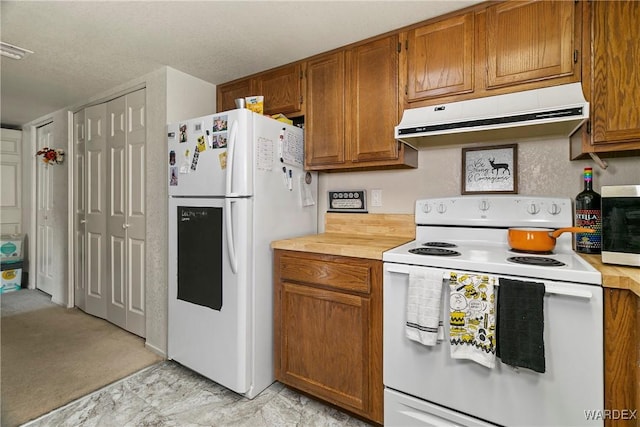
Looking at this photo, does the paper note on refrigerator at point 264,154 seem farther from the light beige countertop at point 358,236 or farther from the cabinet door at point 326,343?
the cabinet door at point 326,343

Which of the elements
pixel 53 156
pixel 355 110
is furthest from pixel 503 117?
pixel 53 156

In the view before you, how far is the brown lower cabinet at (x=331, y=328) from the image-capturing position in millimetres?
1627

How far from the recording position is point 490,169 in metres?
1.89

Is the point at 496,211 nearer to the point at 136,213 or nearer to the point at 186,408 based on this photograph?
the point at 186,408

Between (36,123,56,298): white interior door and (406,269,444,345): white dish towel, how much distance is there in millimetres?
4415

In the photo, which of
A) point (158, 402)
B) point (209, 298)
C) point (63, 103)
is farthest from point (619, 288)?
point (63, 103)

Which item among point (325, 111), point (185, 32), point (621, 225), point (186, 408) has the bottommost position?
point (186, 408)

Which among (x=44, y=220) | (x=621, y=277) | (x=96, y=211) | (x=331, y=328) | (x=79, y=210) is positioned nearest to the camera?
(x=621, y=277)

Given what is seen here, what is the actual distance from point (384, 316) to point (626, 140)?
1354mm

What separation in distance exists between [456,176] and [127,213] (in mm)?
2807

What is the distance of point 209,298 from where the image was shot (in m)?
1.97

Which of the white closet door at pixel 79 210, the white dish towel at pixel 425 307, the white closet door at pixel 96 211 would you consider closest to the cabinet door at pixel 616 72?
the white dish towel at pixel 425 307

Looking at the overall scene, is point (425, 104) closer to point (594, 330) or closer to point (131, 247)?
point (594, 330)

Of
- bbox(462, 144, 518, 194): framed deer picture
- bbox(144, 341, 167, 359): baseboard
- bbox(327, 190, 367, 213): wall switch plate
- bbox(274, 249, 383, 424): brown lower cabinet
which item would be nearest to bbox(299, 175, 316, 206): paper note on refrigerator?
bbox(327, 190, 367, 213): wall switch plate
